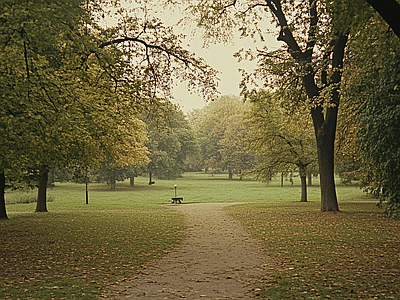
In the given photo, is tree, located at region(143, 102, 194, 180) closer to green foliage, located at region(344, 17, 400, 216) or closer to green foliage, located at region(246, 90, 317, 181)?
green foliage, located at region(246, 90, 317, 181)

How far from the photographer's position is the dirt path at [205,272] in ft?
21.8

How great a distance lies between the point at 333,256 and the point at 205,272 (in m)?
3.17

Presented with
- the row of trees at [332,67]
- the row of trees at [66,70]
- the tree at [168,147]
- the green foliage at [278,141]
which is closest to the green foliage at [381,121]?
the row of trees at [332,67]

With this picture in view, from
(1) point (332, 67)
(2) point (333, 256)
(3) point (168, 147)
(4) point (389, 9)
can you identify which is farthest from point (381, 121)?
(3) point (168, 147)

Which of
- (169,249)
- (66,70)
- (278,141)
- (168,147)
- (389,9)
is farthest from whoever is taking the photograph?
(168,147)

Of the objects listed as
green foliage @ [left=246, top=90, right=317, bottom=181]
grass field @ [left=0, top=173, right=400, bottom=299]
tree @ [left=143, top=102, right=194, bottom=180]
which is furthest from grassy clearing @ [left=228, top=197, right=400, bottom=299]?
tree @ [left=143, top=102, right=194, bottom=180]

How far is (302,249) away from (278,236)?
2.20 meters

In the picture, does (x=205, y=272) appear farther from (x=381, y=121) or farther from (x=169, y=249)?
(x=381, y=121)

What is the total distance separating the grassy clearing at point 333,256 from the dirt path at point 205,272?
40cm

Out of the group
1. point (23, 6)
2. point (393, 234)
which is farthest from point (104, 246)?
point (393, 234)

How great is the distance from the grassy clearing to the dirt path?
40 centimetres

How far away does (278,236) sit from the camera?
41.3 ft

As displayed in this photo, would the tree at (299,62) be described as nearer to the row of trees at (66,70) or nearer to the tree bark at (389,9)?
the row of trees at (66,70)

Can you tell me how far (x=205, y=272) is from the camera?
8.08 m
